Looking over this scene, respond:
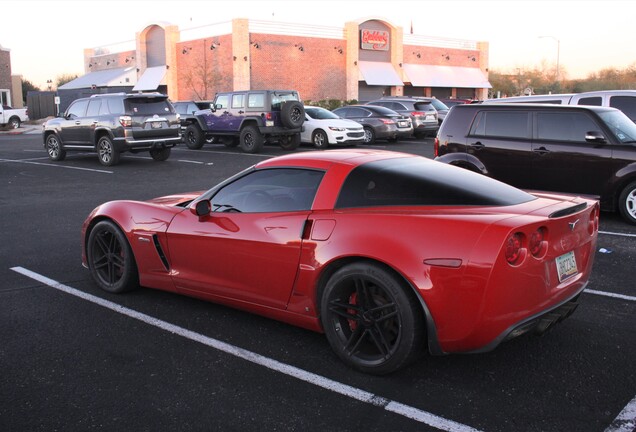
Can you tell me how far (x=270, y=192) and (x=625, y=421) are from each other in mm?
2806

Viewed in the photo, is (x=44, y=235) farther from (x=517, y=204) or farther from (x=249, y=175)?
(x=517, y=204)

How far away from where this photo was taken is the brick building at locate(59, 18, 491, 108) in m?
47.2

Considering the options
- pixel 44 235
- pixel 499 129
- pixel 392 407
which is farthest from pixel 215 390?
pixel 499 129

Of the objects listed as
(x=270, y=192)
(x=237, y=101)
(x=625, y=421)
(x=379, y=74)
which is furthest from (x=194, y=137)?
(x=379, y=74)

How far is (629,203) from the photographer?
870 centimetres

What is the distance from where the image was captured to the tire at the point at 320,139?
69.2ft

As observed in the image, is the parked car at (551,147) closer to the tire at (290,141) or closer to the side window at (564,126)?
the side window at (564,126)

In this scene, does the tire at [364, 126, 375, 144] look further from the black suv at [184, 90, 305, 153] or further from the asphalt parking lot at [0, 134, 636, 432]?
the asphalt parking lot at [0, 134, 636, 432]

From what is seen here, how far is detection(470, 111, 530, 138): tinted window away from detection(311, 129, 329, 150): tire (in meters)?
11.1

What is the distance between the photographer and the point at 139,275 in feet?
18.1

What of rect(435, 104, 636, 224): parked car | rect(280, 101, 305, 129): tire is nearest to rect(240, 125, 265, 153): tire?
rect(280, 101, 305, 129): tire

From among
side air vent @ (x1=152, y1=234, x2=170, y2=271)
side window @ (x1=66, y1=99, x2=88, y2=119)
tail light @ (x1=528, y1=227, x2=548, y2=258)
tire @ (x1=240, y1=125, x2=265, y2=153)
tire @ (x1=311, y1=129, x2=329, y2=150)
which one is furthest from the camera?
tire @ (x1=311, y1=129, x2=329, y2=150)

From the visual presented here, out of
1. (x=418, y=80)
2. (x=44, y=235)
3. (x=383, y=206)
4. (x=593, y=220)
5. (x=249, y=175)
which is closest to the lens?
(x=383, y=206)

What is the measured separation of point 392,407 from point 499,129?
7.20 metres
